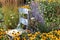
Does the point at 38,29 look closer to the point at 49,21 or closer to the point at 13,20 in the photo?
the point at 49,21

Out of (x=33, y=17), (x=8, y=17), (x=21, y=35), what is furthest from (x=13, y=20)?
(x=21, y=35)

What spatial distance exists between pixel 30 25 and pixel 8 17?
0.93m

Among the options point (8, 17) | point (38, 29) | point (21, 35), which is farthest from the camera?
point (8, 17)

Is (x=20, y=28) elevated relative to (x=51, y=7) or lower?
lower

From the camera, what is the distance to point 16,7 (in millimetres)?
5754

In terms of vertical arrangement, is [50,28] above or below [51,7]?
below

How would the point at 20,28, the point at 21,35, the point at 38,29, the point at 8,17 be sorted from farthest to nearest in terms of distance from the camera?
A: the point at 8,17, the point at 20,28, the point at 38,29, the point at 21,35

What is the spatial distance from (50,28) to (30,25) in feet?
1.75

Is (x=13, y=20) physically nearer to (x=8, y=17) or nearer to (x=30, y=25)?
(x=8, y=17)

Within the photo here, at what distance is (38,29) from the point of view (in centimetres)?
471

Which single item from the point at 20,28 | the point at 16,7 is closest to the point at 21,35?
the point at 20,28

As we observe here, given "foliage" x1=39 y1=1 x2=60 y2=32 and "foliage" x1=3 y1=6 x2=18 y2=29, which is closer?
"foliage" x1=39 y1=1 x2=60 y2=32

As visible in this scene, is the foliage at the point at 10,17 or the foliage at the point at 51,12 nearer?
the foliage at the point at 51,12

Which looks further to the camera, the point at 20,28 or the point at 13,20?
the point at 13,20
